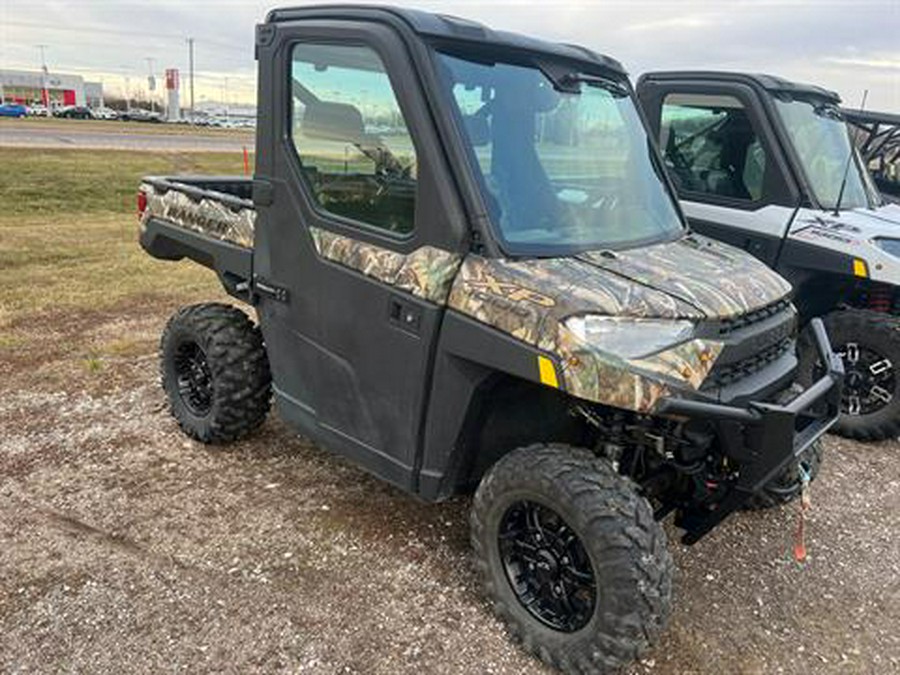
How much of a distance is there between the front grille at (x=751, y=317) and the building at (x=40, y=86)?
346ft

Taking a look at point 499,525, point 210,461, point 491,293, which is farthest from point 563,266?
point 210,461

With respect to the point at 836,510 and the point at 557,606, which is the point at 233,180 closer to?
the point at 557,606

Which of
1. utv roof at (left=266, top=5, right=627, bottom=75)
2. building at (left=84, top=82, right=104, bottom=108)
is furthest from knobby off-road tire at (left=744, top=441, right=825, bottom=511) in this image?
building at (left=84, top=82, right=104, bottom=108)

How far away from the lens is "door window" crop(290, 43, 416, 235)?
10.5 feet

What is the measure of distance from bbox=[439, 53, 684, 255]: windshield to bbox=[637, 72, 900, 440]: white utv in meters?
2.05

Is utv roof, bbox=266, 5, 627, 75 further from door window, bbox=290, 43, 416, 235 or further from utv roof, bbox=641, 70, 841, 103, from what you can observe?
utv roof, bbox=641, 70, 841, 103

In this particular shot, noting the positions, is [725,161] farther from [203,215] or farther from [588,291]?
[203,215]

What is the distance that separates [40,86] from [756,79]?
11214cm

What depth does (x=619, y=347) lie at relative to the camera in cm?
271

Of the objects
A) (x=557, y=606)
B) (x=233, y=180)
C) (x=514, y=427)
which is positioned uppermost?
(x=233, y=180)

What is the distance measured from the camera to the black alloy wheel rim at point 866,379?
5258 mm

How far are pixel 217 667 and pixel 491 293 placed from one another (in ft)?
5.68

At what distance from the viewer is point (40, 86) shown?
99375 millimetres

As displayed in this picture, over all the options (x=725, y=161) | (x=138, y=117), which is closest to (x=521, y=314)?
(x=725, y=161)
